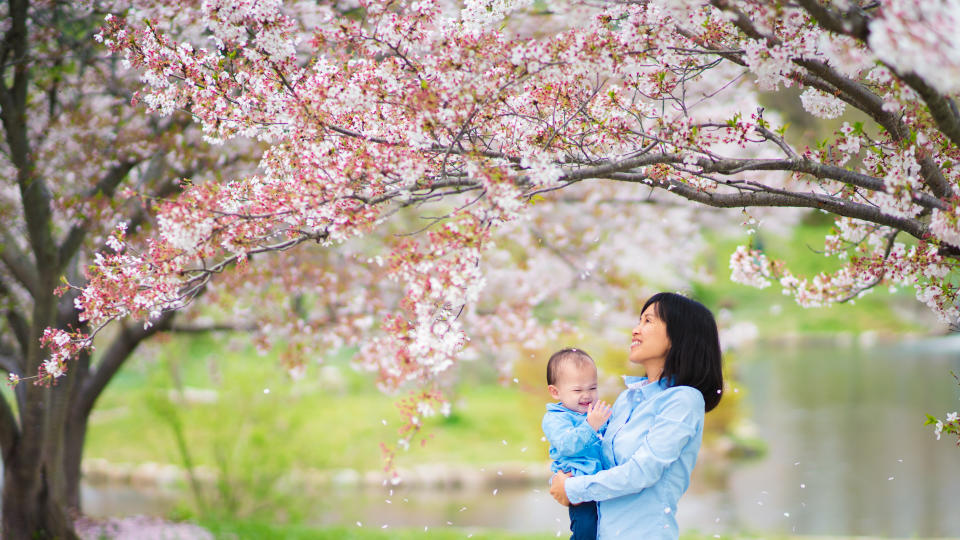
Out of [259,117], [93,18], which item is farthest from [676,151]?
[93,18]

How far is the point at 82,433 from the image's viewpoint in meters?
5.68

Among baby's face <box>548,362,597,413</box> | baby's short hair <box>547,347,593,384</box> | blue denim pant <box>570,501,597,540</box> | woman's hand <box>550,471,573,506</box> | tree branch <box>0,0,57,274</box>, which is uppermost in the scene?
tree branch <box>0,0,57,274</box>

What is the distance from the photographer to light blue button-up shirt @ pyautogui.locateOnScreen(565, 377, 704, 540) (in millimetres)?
2160

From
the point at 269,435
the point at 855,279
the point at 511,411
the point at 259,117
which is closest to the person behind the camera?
the point at 259,117

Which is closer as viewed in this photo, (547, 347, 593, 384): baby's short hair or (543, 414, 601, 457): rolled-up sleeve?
(543, 414, 601, 457): rolled-up sleeve

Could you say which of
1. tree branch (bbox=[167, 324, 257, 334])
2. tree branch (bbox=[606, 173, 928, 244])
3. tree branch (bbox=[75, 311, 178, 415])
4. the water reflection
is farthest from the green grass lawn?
the water reflection

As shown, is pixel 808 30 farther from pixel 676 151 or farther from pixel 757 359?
pixel 757 359

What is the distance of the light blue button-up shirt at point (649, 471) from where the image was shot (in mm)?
2160

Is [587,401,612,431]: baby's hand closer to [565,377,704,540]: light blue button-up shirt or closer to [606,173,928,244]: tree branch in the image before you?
[565,377,704,540]: light blue button-up shirt

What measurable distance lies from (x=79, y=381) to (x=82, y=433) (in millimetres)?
476

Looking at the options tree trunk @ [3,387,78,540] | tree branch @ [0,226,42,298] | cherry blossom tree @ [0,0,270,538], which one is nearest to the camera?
cherry blossom tree @ [0,0,270,538]

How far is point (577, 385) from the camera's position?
8.42 feet

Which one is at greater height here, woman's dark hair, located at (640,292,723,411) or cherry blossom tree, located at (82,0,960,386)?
cherry blossom tree, located at (82,0,960,386)

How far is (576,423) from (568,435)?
0.34 ft
